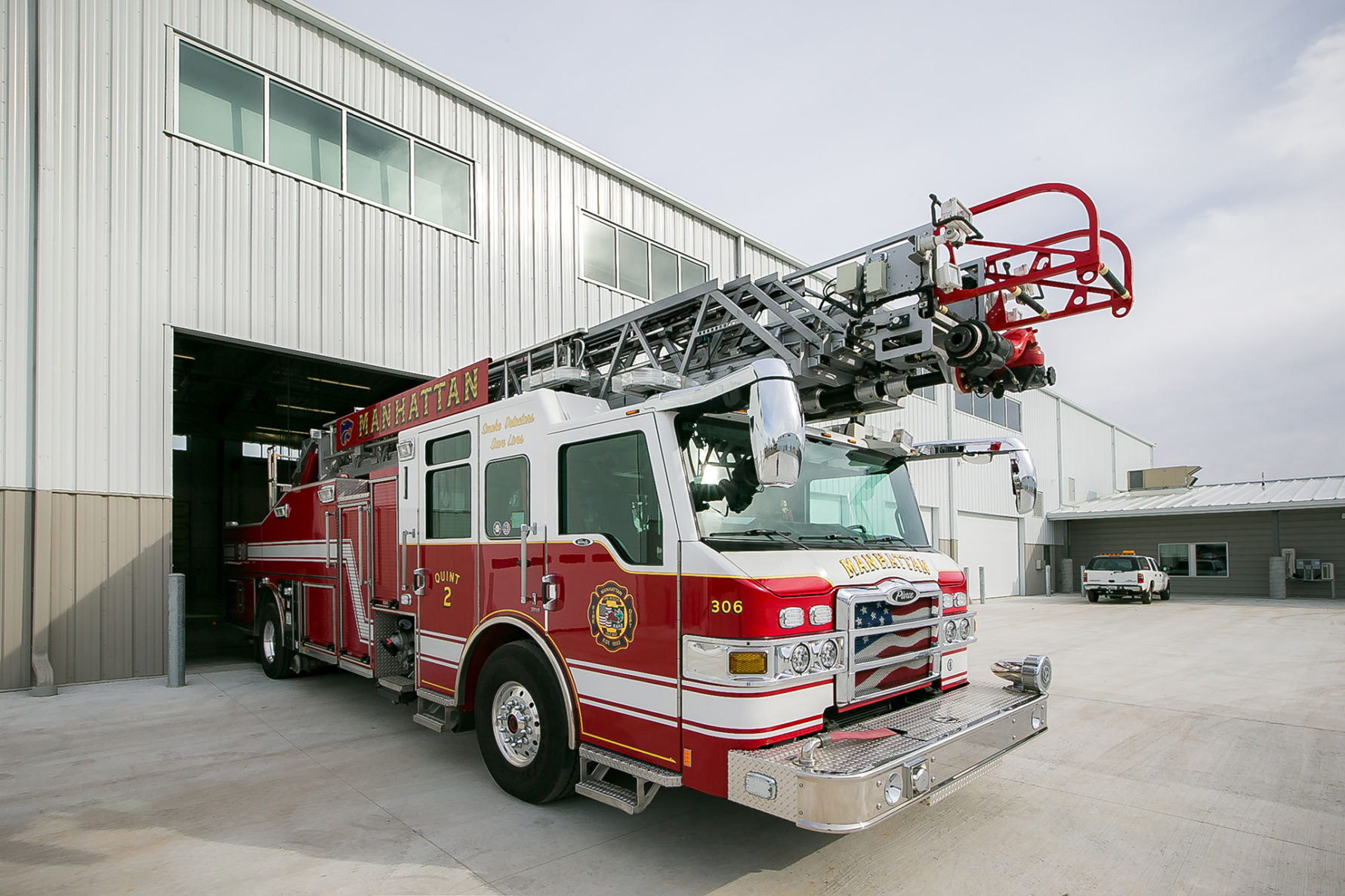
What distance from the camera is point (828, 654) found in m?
3.82

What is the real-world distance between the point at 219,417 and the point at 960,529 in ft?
76.7

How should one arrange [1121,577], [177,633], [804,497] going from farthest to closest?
[1121,577] < [177,633] < [804,497]

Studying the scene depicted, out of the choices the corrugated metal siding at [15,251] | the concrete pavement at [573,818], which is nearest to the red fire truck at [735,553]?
the concrete pavement at [573,818]

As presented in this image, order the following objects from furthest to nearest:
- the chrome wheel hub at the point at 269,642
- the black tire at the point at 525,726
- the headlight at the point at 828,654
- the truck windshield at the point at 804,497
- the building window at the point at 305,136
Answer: the building window at the point at 305,136, the chrome wheel hub at the point at 269,642, the black tire at the point at 525,726, the truck windshield at the point at 804,497, the headlight at the point at 828,654

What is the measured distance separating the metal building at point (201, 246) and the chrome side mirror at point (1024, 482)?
9.38 metres

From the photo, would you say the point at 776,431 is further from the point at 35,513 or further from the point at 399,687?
the point at 35,513

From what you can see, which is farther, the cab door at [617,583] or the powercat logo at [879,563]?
the powercat logo at [879,563]

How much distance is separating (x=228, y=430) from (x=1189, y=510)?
33462 mm

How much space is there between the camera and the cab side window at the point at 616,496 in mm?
4066

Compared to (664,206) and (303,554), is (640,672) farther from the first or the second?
(664,206)

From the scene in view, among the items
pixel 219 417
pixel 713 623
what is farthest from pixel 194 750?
pixel 219 417

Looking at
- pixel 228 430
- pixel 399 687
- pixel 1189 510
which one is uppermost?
pixel 228 430

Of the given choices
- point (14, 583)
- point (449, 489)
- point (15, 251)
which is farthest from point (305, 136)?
point (449, 489)

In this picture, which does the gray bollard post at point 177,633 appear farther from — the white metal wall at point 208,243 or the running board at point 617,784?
the running board at point 617,784
